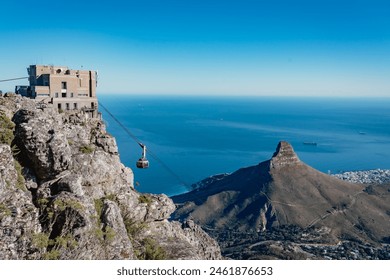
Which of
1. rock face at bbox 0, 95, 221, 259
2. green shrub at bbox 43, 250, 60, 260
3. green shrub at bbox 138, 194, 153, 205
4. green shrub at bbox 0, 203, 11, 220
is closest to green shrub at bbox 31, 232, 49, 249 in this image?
rock face at bbox 0, 95, 221, 259

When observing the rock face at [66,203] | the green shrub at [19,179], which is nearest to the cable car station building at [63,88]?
the rock face at [66,203]

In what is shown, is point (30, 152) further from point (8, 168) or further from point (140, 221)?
point (140, 221)

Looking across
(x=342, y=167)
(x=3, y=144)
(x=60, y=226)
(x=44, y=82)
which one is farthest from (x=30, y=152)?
(x=342, y=167)

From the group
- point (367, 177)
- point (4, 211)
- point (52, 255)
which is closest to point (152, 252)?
point (52, 255)

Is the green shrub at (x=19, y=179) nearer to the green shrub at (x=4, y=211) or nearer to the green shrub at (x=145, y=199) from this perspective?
the green shrub at (x=4, y=211)

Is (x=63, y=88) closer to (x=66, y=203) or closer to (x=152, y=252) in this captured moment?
(x=152, y=252)
